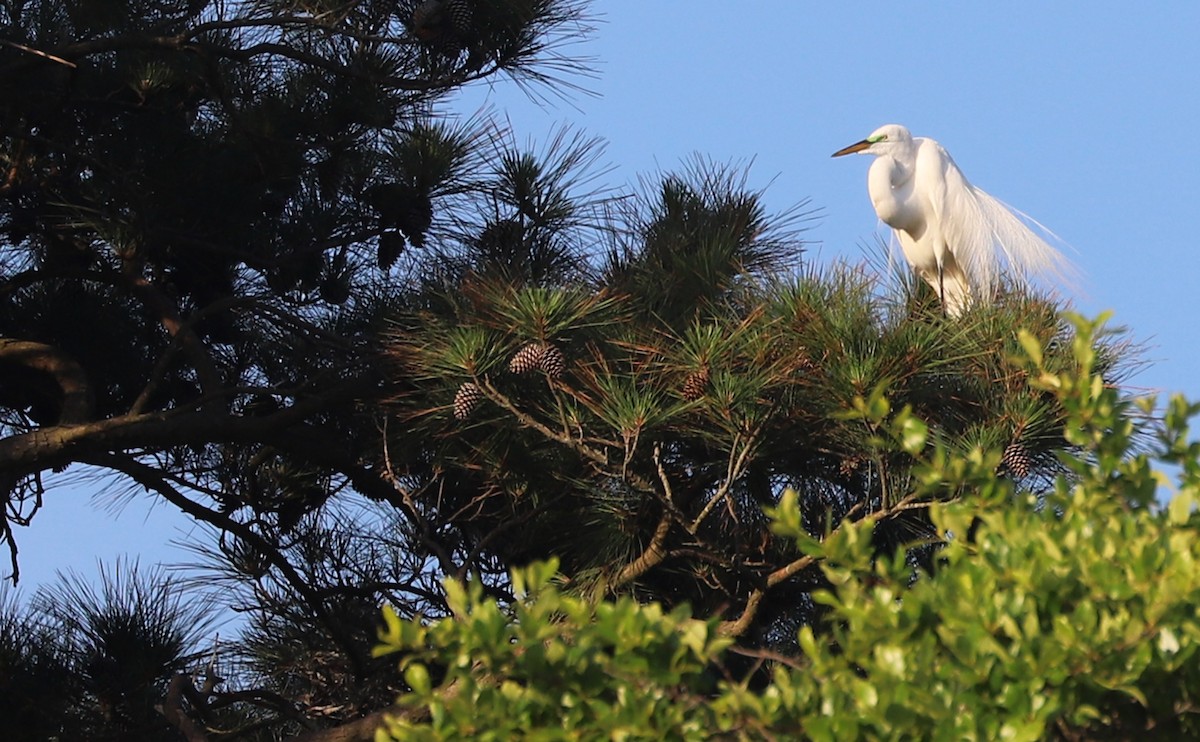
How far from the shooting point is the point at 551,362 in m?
2.27

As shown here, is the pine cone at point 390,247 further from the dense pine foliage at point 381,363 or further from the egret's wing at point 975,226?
the egret's wing at point 975,226

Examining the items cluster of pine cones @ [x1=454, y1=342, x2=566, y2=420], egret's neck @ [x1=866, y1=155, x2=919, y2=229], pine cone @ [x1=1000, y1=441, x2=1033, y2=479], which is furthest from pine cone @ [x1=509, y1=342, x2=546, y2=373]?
egret's neck @ [x1=866, y1=155, x2=919, y2=229]

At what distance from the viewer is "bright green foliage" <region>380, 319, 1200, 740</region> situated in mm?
1139

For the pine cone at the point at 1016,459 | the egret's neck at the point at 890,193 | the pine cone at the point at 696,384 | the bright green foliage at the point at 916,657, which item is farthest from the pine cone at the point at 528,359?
the egret's neck at the point at 890,193

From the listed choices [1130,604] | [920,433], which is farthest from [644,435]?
[1130,604]

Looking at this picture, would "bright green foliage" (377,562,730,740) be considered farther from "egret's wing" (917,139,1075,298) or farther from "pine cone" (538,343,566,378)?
"egret's wing" (917,139,1075,298)

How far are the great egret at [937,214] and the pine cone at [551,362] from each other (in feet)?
3.82

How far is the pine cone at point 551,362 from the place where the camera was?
Answer: 2271 mm

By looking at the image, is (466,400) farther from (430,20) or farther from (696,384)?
(430,20)

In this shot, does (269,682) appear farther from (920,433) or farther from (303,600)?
(920,433)

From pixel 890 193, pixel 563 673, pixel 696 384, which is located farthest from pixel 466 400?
pixel 890 193

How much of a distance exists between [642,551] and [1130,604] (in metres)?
1.32

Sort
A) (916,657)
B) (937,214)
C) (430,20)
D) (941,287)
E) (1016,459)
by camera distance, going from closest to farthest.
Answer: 1. (916,657)
2. (1016,459)
3. (430,20)
4. (941,287)
5. (937,214)

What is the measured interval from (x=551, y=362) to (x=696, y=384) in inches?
7.7
